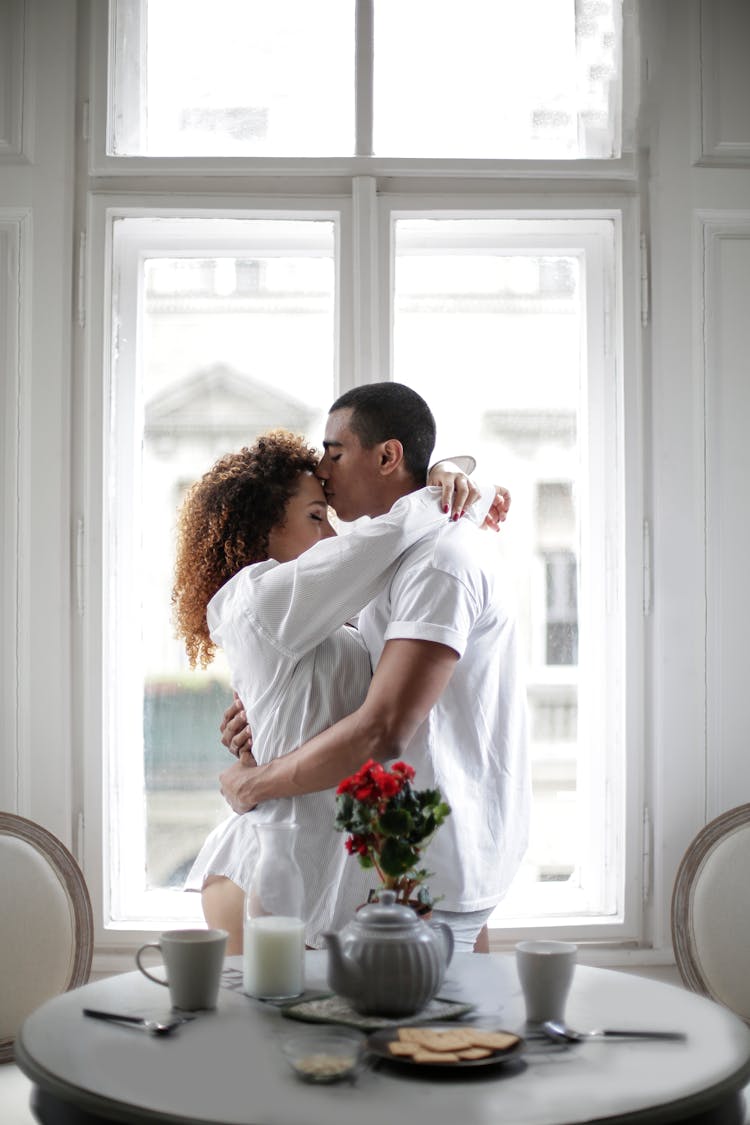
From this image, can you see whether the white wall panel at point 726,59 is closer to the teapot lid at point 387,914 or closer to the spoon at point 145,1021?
the teapot lid at point 387,914

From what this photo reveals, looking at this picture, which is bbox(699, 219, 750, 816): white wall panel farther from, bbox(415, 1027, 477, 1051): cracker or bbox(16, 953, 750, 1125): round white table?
bbox(415, 1027, 477, 1051): cracker

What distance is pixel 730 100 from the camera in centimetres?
242

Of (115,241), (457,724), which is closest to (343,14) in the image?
(115,241)

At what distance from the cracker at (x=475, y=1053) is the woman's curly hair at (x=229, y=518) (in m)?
1.01

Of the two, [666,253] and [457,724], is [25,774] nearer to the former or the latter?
[457,724]

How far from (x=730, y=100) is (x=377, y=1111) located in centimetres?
216

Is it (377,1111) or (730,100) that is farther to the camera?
(730,100)

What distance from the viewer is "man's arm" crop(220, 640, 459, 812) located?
1656 millimetres

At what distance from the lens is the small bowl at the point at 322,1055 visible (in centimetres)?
104

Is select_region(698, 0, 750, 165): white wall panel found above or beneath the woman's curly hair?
above

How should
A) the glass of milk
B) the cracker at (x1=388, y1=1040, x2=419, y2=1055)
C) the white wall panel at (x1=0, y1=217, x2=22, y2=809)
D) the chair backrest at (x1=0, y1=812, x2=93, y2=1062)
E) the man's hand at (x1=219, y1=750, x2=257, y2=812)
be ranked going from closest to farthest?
the cracker at (x1=388, y1=1040, x2=419, y2=1055) → the glass of milk → the man's hand at (x1=219, y1=750, x2=257, y2=812) → the chair backrest at (x1=0, y1=812, x2=93, y2=1062) → the white wall panel at (x1=0, y1=217, x2=22, y2=809)

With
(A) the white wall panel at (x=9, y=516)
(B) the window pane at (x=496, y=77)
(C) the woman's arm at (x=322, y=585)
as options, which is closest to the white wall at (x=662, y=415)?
(A) the white wall panel at (x=9, y=516)

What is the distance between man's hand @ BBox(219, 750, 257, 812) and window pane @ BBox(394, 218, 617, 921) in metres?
0.80

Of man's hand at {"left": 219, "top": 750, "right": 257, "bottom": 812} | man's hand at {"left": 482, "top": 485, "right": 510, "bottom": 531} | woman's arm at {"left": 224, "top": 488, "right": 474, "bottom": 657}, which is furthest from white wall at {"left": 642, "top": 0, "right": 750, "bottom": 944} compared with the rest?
man's hand at {"left": 219, "top": 750, "right": 257, "bottom": 812}
